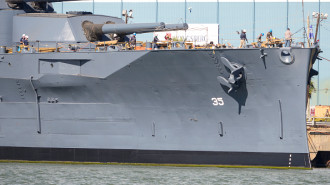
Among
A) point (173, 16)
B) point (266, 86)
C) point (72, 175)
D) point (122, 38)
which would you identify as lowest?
point (72, 175)

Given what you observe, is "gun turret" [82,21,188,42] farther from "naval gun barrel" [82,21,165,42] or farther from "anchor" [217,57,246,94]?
"anchor" [217,57,246,94]

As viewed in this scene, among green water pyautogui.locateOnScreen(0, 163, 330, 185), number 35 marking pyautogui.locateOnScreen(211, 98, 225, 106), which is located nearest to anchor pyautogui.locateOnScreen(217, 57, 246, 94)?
number 35 marking pyautogui.locateOnScreen(211, 98, 225, 106)

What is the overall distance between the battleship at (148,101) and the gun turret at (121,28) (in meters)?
0.05

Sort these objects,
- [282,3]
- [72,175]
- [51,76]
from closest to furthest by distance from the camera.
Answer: [72,175], [51,76], [282,3]

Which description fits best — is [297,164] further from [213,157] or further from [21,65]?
[21,65]

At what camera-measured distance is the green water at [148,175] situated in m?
25.4

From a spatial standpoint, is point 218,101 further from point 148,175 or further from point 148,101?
point 148,175

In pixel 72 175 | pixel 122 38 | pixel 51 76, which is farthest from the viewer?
pixel 122 38

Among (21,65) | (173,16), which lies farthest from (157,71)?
(173,16)

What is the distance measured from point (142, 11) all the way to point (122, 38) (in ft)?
72.6

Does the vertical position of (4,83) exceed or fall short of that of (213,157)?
it exceeds it

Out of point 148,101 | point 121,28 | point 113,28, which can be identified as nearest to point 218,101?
point 148,101

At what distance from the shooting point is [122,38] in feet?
106

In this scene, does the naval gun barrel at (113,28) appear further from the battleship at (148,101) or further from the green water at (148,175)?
the green water at (148,175)
